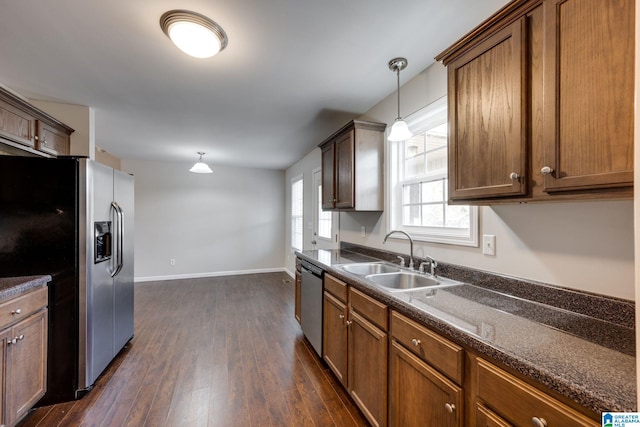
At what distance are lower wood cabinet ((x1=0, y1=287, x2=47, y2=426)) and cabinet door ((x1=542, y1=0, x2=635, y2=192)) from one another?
2.84 m

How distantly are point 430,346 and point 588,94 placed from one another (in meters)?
1.11

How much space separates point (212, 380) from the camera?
2.17 metres

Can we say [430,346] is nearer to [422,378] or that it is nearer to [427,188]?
[422,378]

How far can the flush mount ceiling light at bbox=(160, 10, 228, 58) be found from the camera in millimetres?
1478

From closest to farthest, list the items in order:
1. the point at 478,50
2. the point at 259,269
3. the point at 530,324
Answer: the point at 530,324 → the point at 478,50 → the point at 259,269

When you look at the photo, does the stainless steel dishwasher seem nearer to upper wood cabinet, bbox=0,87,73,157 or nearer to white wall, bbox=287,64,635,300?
white wall, bbox=287,64,635,300

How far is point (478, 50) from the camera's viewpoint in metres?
1.27

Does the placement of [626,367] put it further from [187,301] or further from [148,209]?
[148,209]

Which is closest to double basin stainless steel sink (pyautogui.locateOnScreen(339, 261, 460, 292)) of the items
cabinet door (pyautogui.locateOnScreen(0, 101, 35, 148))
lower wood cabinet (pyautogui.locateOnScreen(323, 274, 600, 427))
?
lower wood cabinet (pyautogui.locateOnScreen(323, 274, 600, 427))

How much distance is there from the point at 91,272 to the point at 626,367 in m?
2.93

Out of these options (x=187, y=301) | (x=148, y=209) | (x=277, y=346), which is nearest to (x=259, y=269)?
(x=187, y=301)

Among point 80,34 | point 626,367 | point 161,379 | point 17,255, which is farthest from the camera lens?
point 161,379

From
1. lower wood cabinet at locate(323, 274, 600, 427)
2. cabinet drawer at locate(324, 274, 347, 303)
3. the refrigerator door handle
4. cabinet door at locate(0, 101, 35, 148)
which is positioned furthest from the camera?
the refrigerator door handle

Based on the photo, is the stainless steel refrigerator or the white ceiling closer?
the white ceiling
